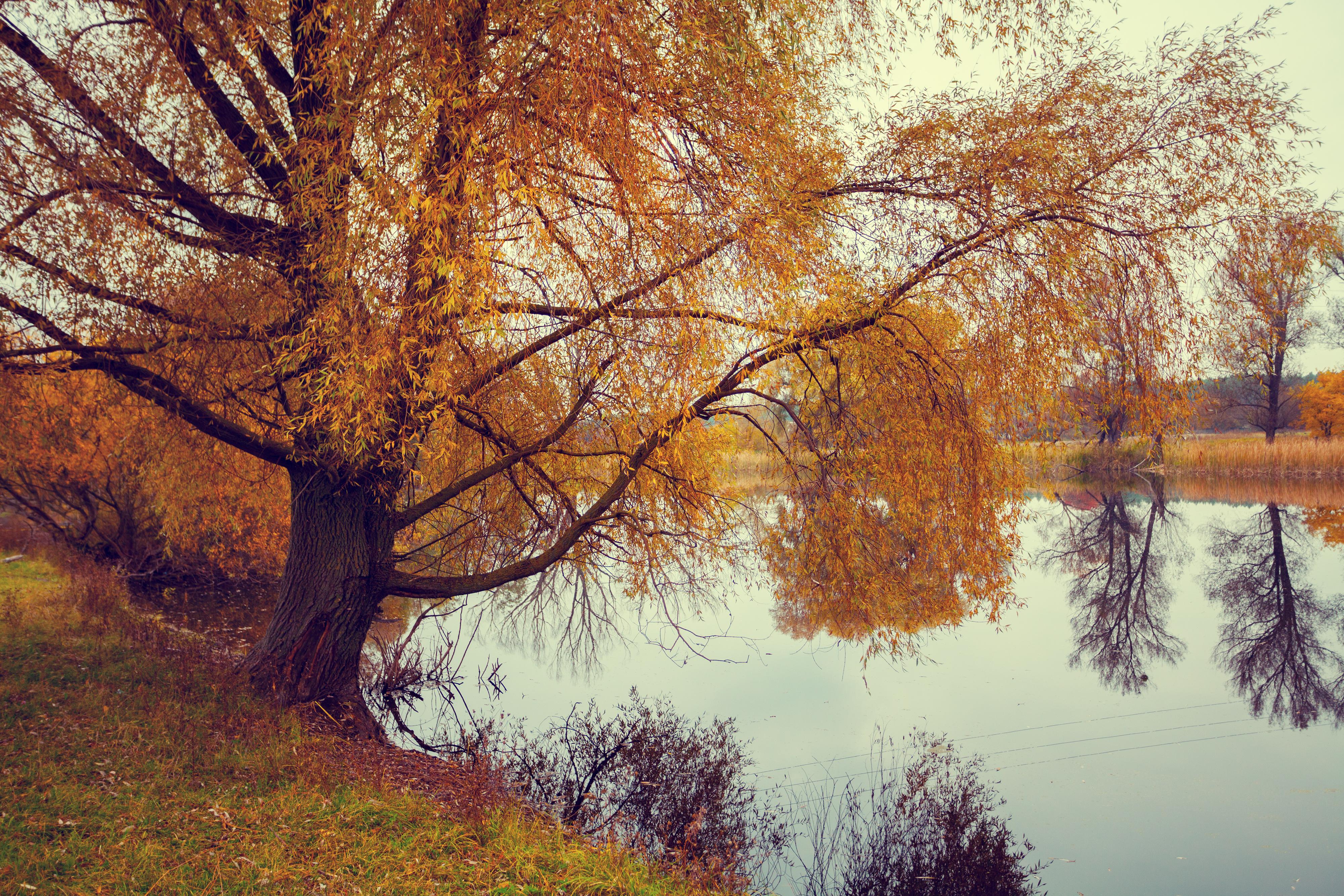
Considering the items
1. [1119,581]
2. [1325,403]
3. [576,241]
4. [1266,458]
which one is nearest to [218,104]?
[576,241]

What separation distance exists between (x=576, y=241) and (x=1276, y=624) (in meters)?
13.2

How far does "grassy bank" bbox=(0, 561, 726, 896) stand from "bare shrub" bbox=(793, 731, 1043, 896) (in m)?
1.84

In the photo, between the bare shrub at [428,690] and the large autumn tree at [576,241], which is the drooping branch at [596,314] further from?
the bare shrub at [428,690]

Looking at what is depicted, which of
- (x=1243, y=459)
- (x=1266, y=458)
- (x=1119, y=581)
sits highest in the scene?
(x=1243, y=459)

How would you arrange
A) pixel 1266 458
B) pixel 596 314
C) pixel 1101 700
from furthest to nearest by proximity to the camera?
1. pixel 1266 458
2. pixel 1101 700
3. pixel 596 314

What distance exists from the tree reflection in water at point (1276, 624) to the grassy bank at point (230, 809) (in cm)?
891

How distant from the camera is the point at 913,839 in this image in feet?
20.1

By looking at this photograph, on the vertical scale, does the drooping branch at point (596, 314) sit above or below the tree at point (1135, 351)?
below

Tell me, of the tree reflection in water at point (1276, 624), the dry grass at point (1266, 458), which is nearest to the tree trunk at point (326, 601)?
the tree reflection in water at point (1276, 624)

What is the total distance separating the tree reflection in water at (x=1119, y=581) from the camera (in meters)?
11.5

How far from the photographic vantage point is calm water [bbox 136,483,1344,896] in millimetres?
6211

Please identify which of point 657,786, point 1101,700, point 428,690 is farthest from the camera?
point 428,690

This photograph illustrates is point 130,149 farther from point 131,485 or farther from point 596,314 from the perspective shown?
point 131,485

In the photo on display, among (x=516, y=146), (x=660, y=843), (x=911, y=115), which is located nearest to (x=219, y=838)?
(x=660, y=843)
